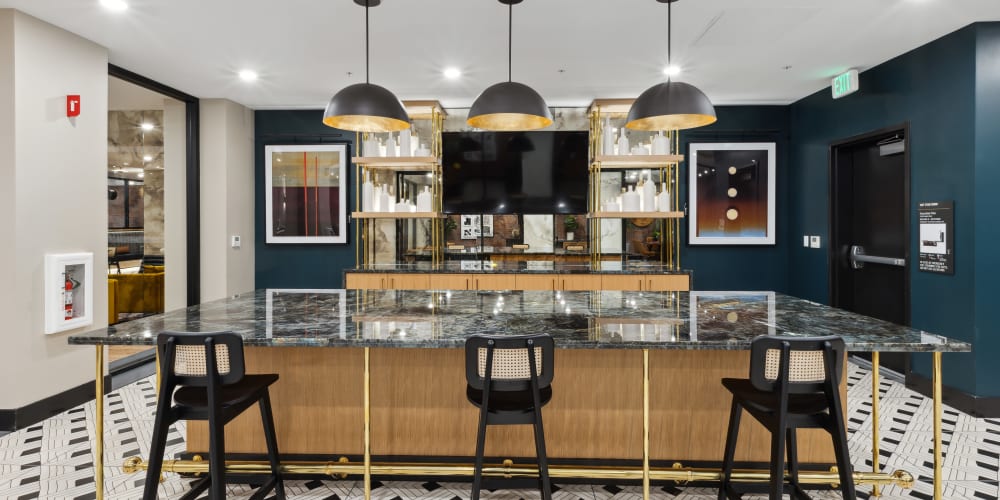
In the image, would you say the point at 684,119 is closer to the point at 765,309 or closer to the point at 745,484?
the point at 765,309

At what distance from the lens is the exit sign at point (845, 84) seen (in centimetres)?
450

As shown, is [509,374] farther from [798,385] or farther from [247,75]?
[247,75]

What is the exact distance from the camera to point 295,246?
6148mm

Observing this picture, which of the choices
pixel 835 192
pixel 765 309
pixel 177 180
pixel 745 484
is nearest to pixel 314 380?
pixel 745 484

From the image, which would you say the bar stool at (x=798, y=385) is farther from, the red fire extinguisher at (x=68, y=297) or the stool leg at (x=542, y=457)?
the red fire extinguisher at (x=68, y=297)

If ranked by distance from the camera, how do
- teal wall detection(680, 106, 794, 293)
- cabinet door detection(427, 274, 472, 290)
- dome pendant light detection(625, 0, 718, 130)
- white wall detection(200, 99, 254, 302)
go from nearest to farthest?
dome pendant light detection(625, 0, 718, 130) < cabinet door detection(427, 274, 472, 290) < white wall detection(200, 99, 254, 302) < teal wall detection(680, 106, 794, 293)

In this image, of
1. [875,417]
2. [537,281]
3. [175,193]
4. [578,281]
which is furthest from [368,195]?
[875,417]

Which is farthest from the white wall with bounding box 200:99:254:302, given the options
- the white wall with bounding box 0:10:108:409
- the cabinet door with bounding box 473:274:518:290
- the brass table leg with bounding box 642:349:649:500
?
the brass table leg with bounding box 642:349:649:500

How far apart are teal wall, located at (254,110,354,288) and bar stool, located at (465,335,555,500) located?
14.8 ft

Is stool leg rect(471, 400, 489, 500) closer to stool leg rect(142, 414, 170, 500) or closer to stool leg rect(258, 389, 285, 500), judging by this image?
stool leg rect(258, 389, 285, 500)

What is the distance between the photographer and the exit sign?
450cm

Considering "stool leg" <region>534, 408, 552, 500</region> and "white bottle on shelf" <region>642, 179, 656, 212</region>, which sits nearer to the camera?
"stool leg" <region>534, 408, 552, 500</region>

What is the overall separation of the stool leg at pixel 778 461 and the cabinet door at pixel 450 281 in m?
3.31

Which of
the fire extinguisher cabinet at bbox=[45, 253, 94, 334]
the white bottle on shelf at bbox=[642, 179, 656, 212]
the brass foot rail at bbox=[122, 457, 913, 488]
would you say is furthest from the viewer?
the white bottle on shelf at bbox=[642, 179, 656, 212]
